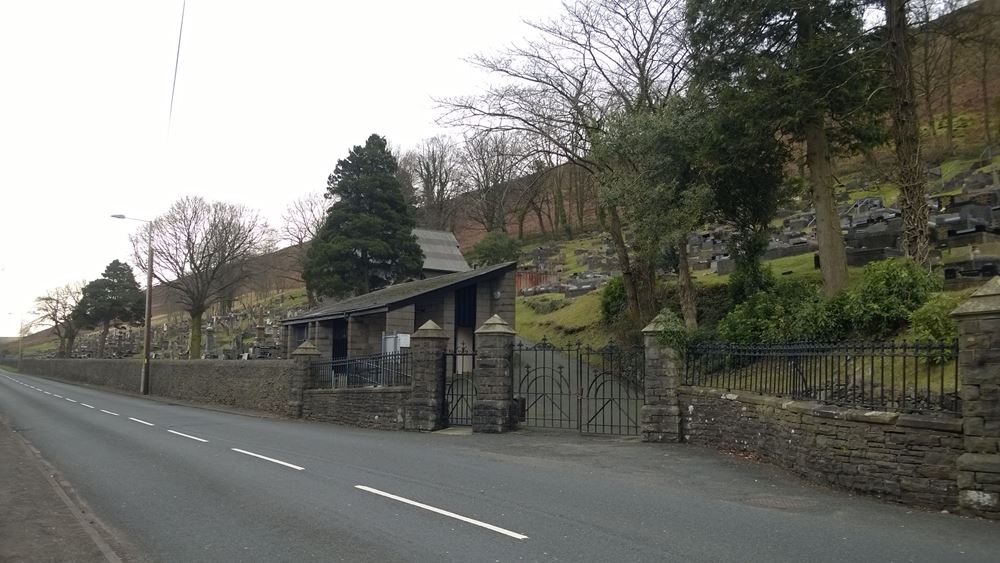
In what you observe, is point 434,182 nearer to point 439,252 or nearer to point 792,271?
point 439,252

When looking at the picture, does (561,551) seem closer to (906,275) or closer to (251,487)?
(251,487)

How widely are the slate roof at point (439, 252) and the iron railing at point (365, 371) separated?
24446 mm

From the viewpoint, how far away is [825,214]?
17641 millimetres

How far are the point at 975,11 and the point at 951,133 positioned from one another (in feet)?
109

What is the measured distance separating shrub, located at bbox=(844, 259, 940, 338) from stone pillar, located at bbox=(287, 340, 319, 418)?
16.2 m

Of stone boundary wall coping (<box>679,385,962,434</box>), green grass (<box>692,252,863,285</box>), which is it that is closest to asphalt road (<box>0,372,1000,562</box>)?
stone boundary wall coping (<box>679,385,962,434</box>)

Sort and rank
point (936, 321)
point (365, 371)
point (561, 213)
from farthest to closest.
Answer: point (561, 213), point (365, 371), point (936, 321)

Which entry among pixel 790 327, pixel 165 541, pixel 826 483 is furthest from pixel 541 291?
pixel 165 541

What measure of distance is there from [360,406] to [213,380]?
1472 centimetres

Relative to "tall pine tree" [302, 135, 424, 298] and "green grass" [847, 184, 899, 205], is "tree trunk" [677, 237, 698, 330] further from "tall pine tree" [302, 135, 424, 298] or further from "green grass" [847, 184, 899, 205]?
"green grass" [847, 184, 899, 205]

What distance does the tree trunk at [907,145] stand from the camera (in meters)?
14.9

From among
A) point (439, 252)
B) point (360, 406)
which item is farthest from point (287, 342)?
point (439, 252)

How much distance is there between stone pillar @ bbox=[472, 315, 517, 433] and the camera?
16453mm

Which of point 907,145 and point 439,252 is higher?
point 439,252
